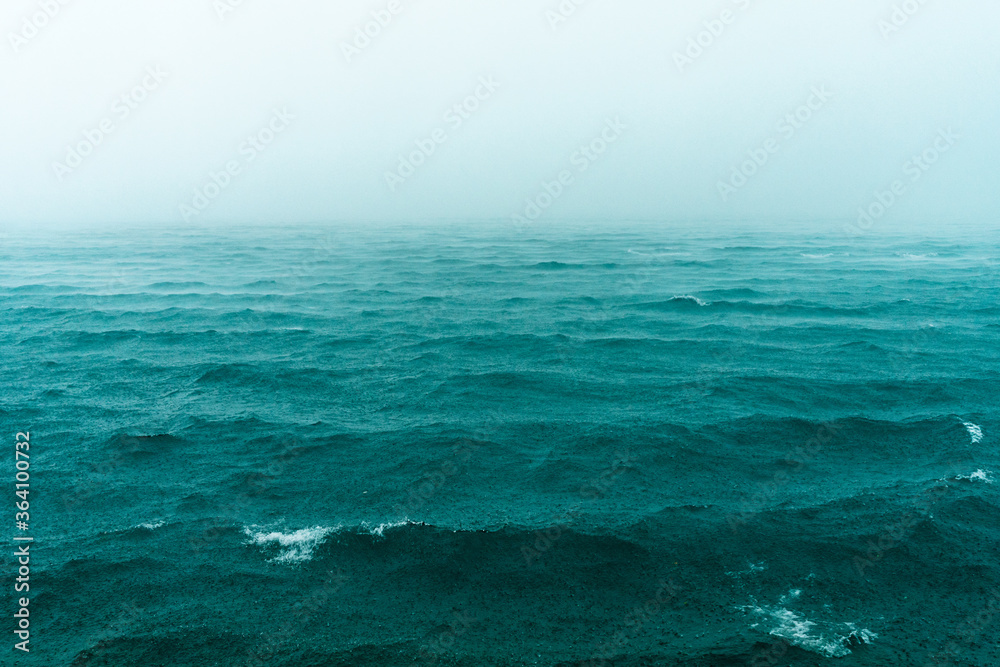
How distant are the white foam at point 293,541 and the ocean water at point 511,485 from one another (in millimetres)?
106

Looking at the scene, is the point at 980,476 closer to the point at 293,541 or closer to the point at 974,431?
the point at 974,431

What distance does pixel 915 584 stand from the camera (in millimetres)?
18000

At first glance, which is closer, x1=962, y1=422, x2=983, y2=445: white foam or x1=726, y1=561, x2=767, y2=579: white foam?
x1=726, y1=561, x2=767, y2=579: white foam

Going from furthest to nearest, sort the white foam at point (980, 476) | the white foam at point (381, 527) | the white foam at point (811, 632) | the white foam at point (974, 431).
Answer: the white foam at point (974, 431) < the white foam at point (980, 476) < the white foam at point (381, 527) < the white foam at point (811, 632)

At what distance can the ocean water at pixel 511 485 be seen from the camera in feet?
53.4

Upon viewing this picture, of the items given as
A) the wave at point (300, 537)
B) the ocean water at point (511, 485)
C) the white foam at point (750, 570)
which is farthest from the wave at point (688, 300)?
the wave at point (300, 537)

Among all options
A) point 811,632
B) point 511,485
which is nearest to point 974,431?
point 811,632

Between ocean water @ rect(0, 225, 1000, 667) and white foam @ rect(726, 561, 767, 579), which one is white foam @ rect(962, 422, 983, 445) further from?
white foam @ rect(726, 561, 767, 579)

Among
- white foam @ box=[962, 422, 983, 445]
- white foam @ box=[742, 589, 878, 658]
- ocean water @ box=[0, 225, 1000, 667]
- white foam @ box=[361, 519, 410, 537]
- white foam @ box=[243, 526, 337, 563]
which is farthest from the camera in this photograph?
white foam @ box=[962, 422, 983, 445]

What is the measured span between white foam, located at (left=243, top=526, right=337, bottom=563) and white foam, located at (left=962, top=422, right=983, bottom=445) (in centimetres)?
2992

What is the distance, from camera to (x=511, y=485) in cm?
2392

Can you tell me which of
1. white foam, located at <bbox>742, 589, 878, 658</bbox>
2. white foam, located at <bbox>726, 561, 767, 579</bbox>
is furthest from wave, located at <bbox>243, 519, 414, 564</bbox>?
white foam, located at <bbox>742, 589, 878, 658</bbox>

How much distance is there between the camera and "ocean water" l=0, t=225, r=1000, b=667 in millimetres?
16281

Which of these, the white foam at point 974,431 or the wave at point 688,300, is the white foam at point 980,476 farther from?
the wave at point 688,300
